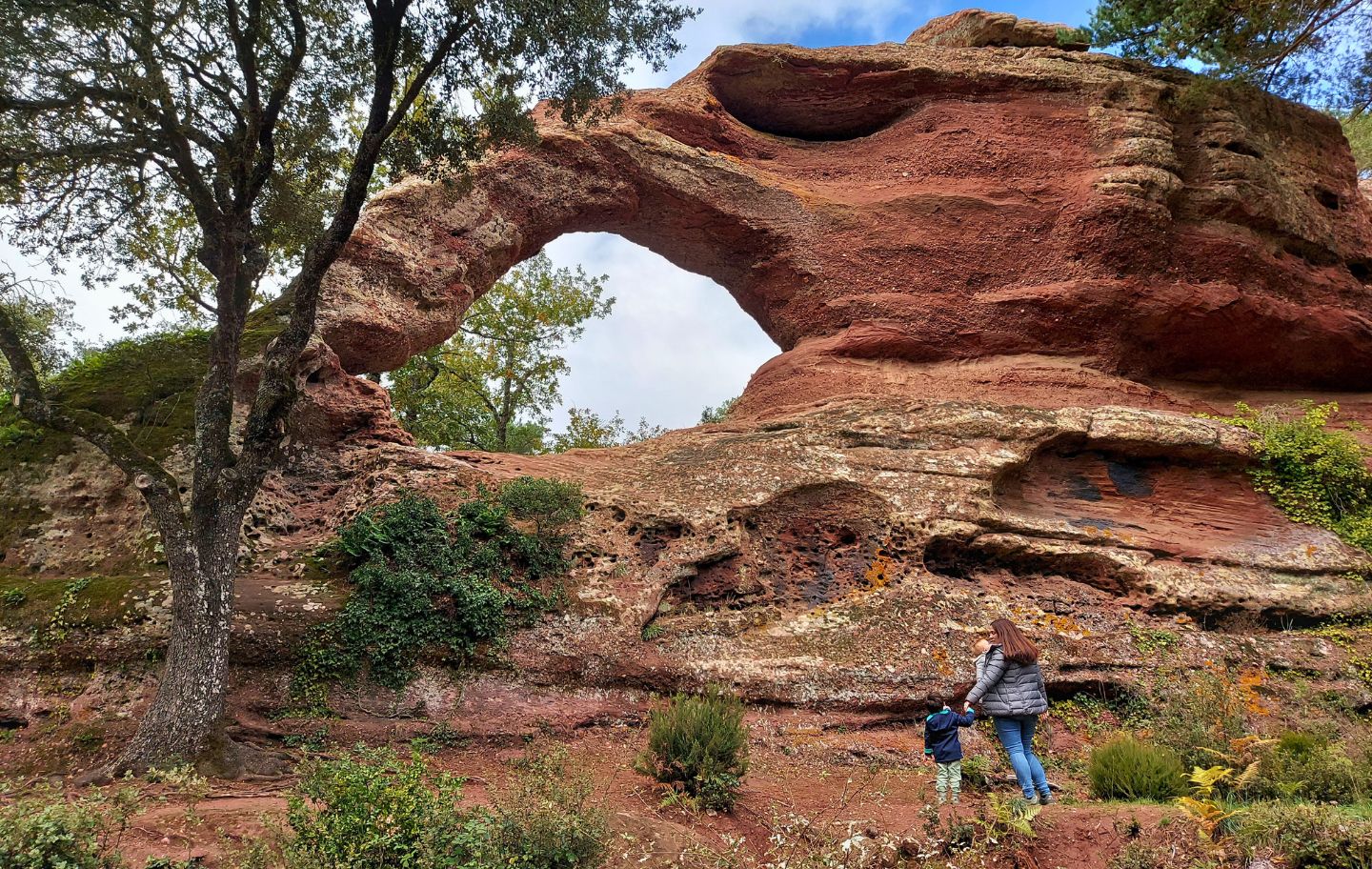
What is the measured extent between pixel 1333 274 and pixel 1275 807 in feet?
46.3

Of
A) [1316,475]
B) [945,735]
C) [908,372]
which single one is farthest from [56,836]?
[1316,475]

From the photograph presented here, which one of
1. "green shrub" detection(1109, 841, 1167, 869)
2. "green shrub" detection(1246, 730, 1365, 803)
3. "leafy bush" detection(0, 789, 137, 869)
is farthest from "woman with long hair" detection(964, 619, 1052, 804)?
"leafy bush" detection(0, 789, 137, 869)

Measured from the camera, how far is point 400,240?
12.3m

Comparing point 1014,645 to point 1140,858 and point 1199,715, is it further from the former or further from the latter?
point 1199,715

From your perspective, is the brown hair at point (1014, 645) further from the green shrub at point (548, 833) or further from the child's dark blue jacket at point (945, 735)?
the green shrub at point (548, 833)

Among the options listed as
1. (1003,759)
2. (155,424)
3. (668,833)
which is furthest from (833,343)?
(155,424)

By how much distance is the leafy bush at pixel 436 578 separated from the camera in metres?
8.27

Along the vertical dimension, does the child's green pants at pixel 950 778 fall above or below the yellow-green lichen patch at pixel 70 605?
below

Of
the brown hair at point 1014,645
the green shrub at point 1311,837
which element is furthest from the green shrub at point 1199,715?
the green shrub at point 1311,837

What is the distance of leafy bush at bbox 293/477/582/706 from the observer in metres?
8.27

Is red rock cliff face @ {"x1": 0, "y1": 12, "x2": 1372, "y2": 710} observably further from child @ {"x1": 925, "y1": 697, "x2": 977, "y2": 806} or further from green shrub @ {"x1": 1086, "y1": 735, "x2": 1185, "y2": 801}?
green shrub @ {"x1": 1086, "y1": 735, "x2": 1185, "y2": 801}

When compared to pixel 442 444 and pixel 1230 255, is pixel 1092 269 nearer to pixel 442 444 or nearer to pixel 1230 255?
pixel 1230 255

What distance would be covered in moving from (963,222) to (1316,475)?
7.20 metres

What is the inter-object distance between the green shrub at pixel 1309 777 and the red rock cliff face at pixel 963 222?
7806 millimetres
